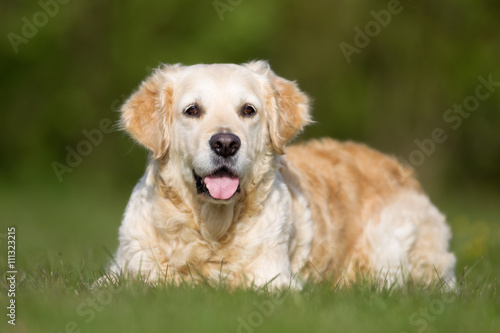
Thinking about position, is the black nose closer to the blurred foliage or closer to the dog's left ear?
the dog's left ear

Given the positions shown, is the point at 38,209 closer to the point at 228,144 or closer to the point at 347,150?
the point at 347,150

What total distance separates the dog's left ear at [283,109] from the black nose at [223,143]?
1.97 feet

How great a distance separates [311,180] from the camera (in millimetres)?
6445

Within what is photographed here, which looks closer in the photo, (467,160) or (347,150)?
(347,150)

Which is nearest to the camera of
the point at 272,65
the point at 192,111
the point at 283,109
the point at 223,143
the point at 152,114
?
the point at 223,143

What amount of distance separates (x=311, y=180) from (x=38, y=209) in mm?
8810

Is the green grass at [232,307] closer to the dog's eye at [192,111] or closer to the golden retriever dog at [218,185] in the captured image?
the golden retriever dog at [218,185]

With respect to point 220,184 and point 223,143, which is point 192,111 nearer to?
point 223,143

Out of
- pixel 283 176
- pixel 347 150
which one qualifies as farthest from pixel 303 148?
pixel 283 176

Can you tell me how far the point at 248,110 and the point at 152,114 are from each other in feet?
2.32

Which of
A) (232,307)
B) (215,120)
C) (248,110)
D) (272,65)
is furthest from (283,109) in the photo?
(272,65)

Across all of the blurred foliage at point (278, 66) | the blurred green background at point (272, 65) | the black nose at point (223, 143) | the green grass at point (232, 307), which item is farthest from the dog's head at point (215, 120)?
the blurred foliage at point (278, 66)

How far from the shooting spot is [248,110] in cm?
522

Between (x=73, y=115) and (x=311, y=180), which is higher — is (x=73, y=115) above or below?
above
